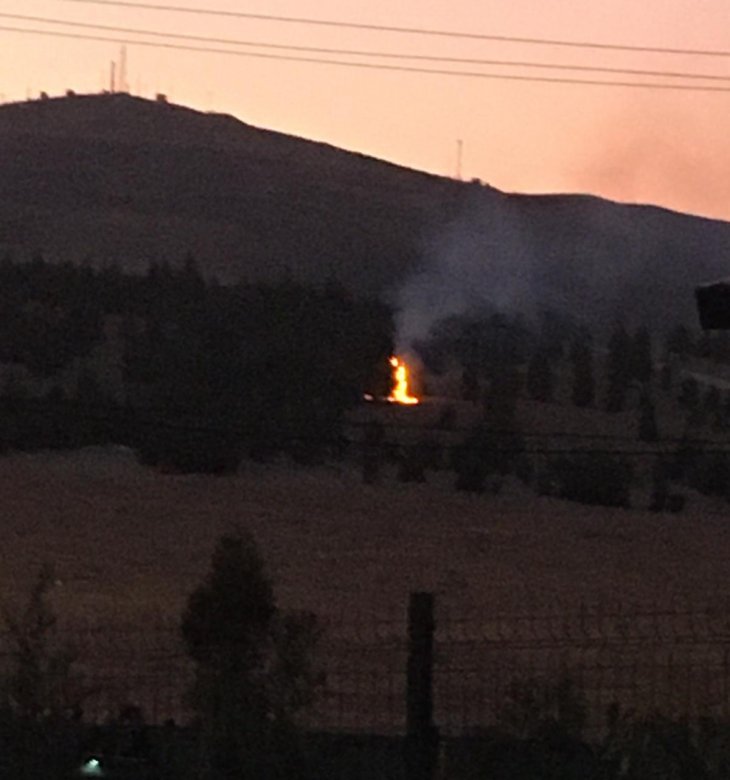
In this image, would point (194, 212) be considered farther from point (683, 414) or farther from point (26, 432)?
point (26, 432)

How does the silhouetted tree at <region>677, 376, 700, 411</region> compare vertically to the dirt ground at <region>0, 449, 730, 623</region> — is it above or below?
above

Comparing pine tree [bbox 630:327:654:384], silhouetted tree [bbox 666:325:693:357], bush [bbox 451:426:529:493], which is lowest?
bush [bbox 451:426:529:493]

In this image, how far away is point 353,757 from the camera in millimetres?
13961

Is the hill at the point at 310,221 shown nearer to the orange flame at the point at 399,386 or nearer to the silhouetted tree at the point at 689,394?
the silhouetted tree at the point at 689,394

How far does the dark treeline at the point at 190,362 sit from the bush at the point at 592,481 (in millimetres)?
4533

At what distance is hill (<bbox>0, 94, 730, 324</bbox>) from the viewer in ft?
279

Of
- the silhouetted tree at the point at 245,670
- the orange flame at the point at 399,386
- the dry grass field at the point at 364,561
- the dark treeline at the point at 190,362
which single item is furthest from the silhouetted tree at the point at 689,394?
the silhouetted tree at the point at 245,670

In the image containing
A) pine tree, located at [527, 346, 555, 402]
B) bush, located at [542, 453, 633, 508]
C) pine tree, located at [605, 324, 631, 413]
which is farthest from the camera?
pine tree, located at [605, 324, 631, 413]

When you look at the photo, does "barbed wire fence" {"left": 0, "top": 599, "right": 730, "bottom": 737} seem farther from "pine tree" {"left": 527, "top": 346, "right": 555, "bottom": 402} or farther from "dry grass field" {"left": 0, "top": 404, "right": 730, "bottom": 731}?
"pine tree" {"left": 527, "top": 346, "right": 555, "bottom": 402}

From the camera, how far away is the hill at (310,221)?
85062 mm

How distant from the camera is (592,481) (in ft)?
151

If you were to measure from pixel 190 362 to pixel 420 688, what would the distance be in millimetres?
33504

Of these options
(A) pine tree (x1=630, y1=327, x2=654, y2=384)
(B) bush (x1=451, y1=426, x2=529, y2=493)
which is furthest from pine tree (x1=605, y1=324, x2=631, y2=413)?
(B) bush (x1=451, y1=426, x2=529, y2=493)

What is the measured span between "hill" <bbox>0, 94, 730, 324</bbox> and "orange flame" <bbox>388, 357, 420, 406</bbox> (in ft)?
105
